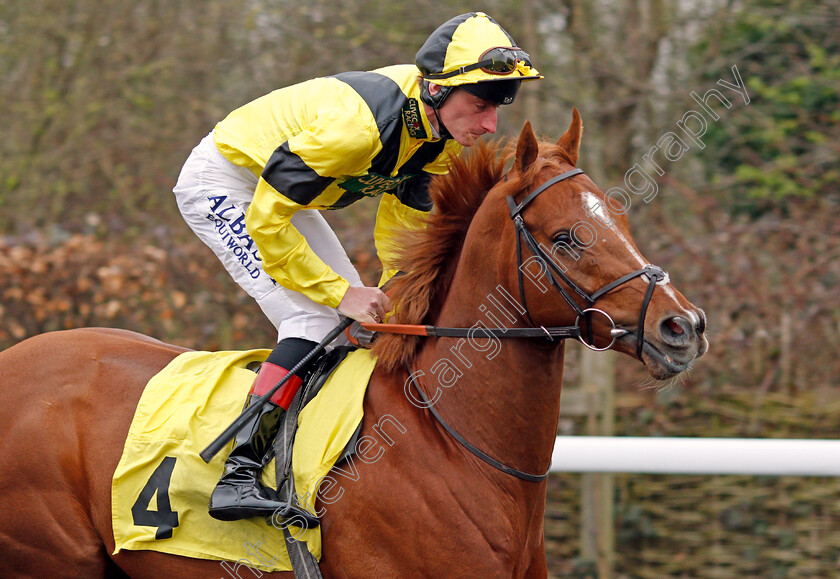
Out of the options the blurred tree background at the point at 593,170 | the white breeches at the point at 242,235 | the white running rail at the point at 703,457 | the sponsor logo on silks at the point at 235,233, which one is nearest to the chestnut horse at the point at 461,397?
the white breeches at the point at 242,235

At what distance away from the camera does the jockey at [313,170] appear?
2.72m

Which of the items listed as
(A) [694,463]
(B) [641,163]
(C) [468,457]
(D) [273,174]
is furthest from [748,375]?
(D) [273,174]

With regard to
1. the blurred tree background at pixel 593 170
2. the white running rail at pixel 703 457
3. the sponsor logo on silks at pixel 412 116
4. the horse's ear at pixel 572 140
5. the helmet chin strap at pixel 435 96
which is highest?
the helmet chin strap at pixel 435 96

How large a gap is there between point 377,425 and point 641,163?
435 cm

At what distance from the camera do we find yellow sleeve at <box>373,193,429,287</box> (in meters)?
3.11

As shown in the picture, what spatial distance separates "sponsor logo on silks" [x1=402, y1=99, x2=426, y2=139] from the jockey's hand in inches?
22.1

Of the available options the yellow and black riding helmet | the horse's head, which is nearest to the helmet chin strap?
the yellow and black riding helmet

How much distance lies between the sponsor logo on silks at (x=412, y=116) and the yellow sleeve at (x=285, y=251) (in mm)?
471

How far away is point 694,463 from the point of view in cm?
396

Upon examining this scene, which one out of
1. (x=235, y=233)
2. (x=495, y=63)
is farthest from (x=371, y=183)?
(x=495, y=63)

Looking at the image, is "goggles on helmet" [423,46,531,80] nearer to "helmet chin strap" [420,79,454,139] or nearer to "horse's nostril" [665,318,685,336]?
"helmet chin strap" [420,79,454,139]

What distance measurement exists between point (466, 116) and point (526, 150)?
0.38 m

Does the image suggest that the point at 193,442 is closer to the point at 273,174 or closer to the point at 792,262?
the point at 273,174

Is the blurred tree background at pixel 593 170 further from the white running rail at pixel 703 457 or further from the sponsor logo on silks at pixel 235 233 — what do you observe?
the sponsor logo on silks at pixel 235 233
